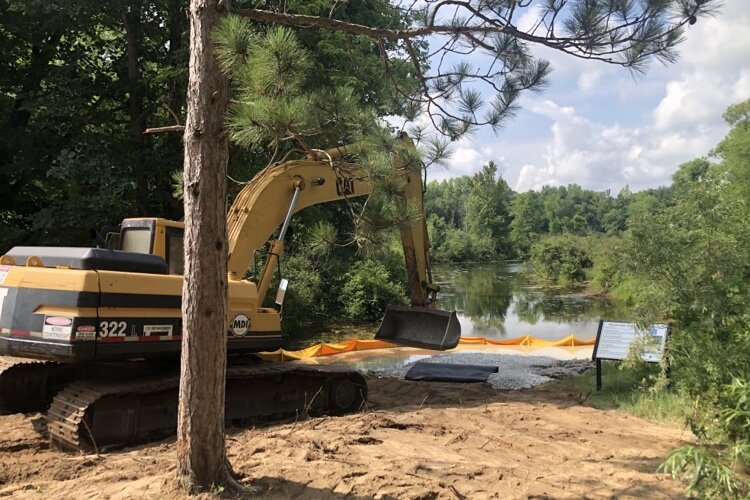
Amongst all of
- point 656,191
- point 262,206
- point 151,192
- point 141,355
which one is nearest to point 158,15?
point 151,192

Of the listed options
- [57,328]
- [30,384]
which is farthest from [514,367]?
[57,328]

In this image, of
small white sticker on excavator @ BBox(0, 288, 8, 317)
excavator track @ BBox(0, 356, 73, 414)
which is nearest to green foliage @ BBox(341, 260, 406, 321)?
excavator track @ BBox(0, 356, 73, 414)

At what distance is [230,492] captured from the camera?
3787 millimetres

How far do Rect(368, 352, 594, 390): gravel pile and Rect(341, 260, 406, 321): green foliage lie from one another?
22.7ft

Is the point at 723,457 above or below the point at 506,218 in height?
below

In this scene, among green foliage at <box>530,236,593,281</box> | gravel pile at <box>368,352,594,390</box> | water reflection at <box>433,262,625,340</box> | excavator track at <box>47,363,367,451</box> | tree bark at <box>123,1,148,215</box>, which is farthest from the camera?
green foliage at <box>530,236,593,281</box>

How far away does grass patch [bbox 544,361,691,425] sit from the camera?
267 inches

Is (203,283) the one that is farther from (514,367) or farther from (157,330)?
(514,367)

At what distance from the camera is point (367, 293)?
1834cm

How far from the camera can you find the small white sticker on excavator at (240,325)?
6.29 meters

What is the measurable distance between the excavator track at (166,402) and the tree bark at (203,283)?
75.3 inches

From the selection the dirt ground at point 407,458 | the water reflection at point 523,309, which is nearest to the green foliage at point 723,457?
the dirt ground at point 407,458

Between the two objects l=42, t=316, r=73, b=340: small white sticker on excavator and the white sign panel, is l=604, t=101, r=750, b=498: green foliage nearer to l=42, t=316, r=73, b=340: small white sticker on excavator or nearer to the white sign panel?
the white sign panel

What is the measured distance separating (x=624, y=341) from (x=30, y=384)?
736 cm
